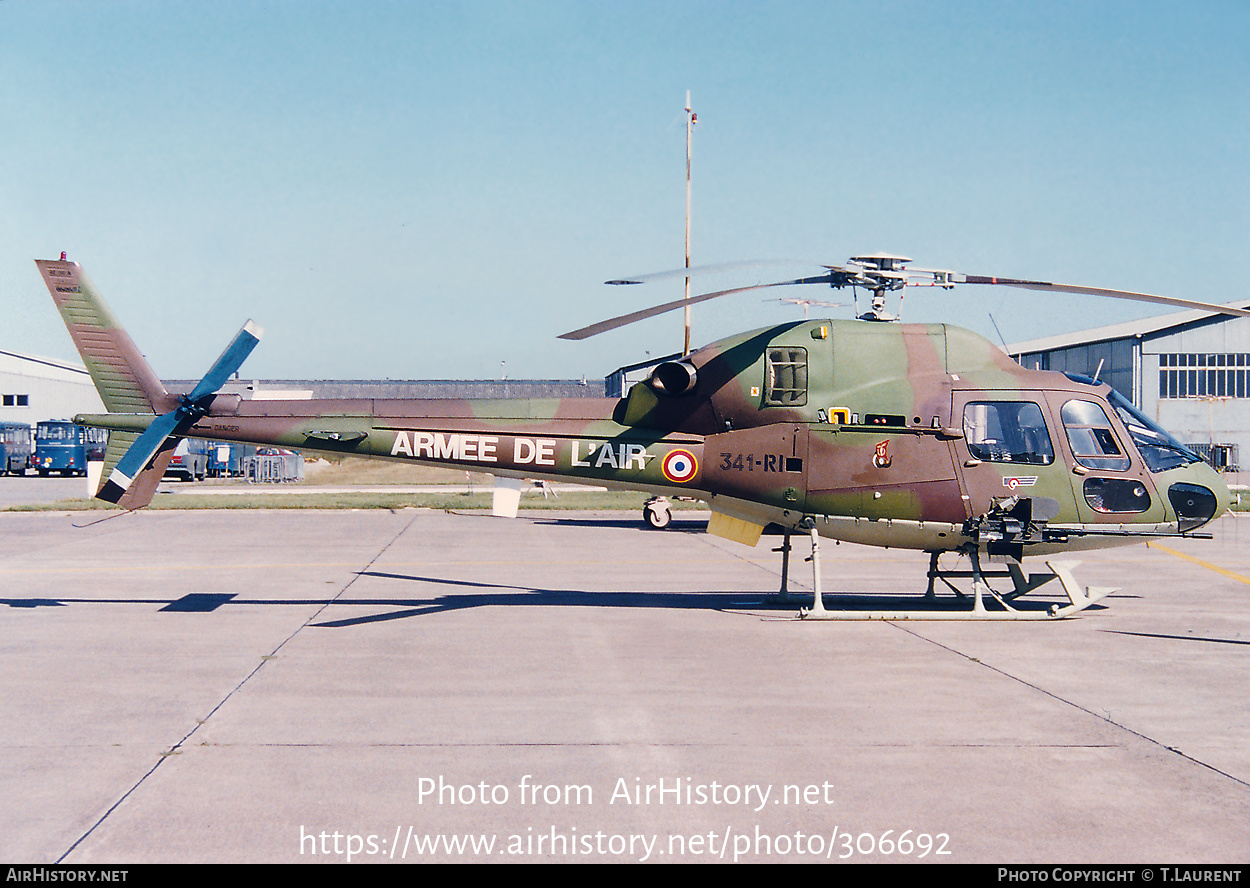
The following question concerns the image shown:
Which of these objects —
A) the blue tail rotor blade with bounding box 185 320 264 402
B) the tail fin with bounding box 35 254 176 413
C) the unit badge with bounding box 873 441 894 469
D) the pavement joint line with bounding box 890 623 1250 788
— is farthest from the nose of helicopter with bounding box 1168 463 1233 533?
the tail fin with bounding box 35 254 176 413

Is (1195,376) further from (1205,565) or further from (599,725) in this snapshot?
(599,725)

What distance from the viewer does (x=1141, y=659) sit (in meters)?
9.91

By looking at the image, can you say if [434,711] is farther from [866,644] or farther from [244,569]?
[244,569]

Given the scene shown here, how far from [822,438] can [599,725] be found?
5.64 metres

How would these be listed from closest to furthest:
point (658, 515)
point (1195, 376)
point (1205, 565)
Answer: point (1205, 565), point (658, 515), point (1195, 376)

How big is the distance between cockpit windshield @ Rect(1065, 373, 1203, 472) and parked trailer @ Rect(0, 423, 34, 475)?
5724 centimetres

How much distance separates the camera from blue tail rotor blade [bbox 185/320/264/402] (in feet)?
40.5

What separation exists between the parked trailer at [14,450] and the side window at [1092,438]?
→ 5729 centimetres

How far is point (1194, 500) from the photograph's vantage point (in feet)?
39.8

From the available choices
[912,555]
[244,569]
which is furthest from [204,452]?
[912,555]

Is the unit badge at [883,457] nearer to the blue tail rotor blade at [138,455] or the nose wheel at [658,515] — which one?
the blue tail rotor blade at [138,455]

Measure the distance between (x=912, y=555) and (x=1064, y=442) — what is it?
24.1 feet

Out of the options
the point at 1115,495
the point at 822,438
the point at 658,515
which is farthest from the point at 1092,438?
the point at 658,515

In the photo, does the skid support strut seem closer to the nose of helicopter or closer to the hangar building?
the nose of helicopter
